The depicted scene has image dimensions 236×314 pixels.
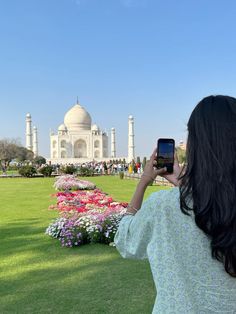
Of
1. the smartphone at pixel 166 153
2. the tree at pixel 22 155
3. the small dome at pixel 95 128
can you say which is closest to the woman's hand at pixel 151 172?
the smartphone at pixel 166 153

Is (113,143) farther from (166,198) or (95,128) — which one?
(166,198)

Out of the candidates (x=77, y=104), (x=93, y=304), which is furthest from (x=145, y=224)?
(x=77, y=104)

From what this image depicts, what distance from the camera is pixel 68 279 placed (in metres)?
5.02

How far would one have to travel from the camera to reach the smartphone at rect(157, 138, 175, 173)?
64.7 inches

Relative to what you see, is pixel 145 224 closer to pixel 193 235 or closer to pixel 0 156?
pixel 193 235

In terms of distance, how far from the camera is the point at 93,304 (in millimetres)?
4137

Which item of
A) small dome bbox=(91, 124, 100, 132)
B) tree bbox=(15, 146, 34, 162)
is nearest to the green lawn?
tree bbox=(15, 146, 34, 162)

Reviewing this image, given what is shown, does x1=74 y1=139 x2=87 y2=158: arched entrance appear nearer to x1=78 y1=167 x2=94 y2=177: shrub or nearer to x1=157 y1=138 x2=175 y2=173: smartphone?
x1=78 y1=167 x2=94 y2=177: shrub

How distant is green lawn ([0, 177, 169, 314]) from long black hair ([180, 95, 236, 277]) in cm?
302

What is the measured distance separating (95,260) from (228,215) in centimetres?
491

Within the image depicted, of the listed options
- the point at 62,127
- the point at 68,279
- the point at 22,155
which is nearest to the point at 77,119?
the point at 62,127

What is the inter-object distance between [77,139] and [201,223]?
8203 centimetres

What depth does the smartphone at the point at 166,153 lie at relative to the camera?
1.64m

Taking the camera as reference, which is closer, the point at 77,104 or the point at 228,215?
the point at 228,215
